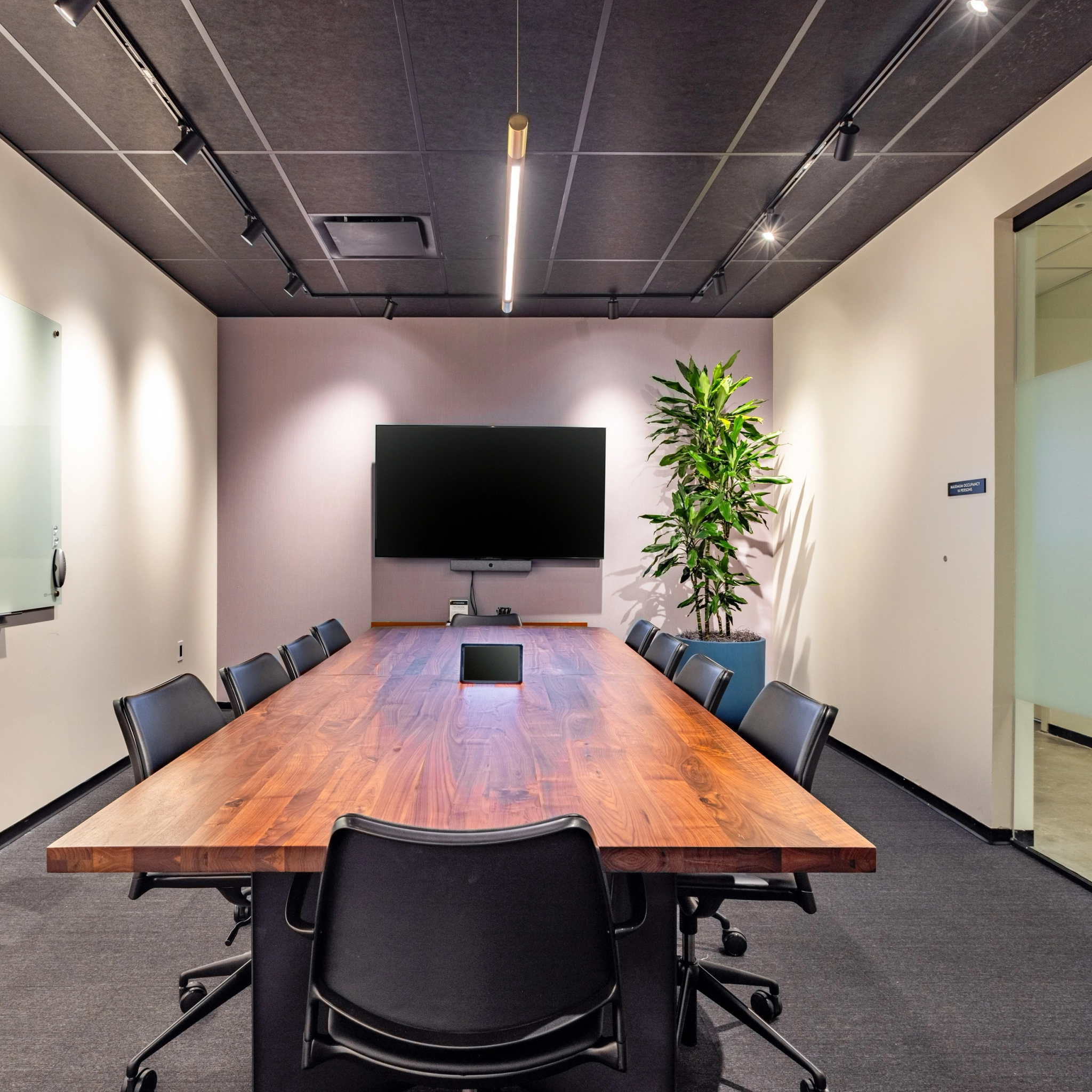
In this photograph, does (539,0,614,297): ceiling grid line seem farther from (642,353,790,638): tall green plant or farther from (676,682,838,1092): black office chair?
(676,682,838,1092): black office chair

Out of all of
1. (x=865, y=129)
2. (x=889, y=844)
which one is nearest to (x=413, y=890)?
(x=889, y=844)

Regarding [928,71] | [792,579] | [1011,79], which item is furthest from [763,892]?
[792,579]

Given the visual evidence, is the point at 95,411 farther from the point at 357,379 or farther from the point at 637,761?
the point at 637,761

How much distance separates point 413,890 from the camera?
1128 millimetres

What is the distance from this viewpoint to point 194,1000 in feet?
6.87

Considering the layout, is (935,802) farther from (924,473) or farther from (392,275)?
(392,275)

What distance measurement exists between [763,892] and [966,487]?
259cm

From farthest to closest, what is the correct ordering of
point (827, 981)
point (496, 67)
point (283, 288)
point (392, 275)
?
point (283, 288)
point (392, 275)
point (496, 67)
point (827, 981)

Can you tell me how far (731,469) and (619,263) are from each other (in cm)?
161

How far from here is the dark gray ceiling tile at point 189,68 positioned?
252cm

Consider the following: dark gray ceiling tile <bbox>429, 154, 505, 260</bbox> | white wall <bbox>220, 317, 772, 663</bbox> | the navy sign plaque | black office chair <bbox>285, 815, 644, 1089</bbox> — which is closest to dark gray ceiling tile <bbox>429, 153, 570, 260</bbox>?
dark gray ceiling tile <bbox>429, 154, 505, 260</bbox>

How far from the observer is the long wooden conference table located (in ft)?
4.11

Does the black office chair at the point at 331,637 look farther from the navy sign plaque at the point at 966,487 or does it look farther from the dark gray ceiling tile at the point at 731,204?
the navy sign plaque at the point at 966,487

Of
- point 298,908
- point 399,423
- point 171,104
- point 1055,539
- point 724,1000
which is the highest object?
point 171,104
